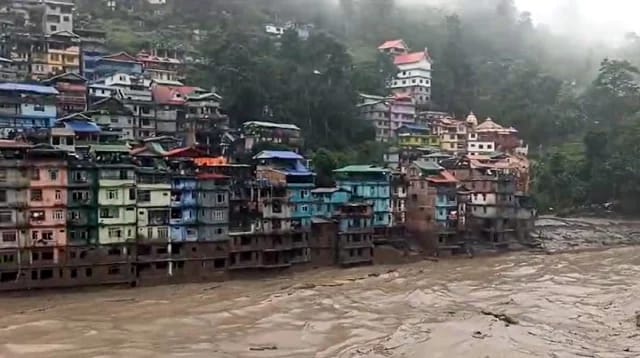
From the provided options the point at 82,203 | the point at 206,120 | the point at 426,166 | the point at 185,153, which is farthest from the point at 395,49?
the point at 82,203

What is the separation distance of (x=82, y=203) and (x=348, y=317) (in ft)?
46.3

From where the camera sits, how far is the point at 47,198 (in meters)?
32.2

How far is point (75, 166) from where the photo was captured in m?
32.8

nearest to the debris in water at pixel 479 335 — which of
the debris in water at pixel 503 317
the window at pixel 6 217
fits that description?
the debris in water at pixel 503 317

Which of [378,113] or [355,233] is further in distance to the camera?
[378,113]

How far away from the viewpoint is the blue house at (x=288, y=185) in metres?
37.9

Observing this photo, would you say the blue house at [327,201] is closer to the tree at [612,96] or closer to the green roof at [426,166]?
the green roof at [426,166]

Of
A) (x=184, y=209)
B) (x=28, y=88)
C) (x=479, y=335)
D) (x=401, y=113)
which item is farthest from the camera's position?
(x=401, y=113)

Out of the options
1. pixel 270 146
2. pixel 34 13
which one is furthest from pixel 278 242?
pixel 34 13

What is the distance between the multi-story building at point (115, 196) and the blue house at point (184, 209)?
199cm

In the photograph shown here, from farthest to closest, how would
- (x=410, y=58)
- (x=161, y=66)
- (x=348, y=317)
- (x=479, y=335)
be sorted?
(x=410, y=58) < (x=161, y=66) < (x=348, y=317) < (x=479, y=335)

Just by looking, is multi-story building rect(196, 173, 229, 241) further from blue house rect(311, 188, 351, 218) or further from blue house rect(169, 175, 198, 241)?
blue house rect(311, 188, 351, 218)

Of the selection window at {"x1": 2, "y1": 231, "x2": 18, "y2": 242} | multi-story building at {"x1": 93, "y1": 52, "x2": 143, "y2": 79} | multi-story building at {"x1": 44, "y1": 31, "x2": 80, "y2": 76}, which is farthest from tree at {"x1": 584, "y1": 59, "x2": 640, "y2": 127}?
window at {"x1": 2, "y1": 231, "x2": 18, "y2": 242}

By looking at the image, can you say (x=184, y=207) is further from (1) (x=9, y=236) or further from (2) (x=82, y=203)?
(1) (x=9, y=236)
